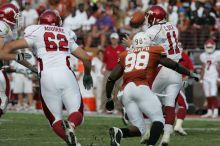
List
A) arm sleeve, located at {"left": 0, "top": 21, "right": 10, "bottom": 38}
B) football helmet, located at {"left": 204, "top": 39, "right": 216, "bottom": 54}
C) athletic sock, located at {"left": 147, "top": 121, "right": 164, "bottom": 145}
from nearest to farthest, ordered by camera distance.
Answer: athletic sock, located at {"left": 147, "top": 121, "right": 164, "bottom": 145}
arm sleeve, located at {"left": 0, "top": 21, "right": 10, "bottom": 38}
football helmet, located at {"left": 204, "top": 39, "right": 216, "bottom": 54}

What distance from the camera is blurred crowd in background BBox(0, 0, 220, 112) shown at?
64.3ft

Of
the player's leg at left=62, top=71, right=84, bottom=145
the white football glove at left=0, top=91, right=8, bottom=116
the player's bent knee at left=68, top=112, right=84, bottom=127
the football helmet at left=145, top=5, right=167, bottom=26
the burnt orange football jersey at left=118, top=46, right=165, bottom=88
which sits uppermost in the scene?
the football helmet at left=145, top=5, right=167, bottom=26

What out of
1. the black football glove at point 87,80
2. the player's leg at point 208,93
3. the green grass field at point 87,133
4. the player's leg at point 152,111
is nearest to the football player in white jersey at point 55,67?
the black football glove at point 87,80

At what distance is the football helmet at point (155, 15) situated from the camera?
424 inches

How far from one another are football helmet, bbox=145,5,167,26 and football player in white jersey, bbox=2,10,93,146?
1870 mm

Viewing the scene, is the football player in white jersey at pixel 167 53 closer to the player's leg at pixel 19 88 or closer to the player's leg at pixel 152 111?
the player's leg at pixel 152 111

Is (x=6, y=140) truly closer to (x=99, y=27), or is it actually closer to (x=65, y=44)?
(x=65, y=44)

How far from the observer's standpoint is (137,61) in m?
9.02

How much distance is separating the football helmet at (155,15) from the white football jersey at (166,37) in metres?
0.07

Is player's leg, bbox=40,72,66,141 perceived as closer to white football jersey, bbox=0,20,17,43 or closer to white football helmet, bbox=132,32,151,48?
white football helmet, bbox=132,32,151,48

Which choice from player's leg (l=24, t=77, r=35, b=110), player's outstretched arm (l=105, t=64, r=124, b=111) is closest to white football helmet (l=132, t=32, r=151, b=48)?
player's outstretched arm (l=105, t=64, r=124, b=111)

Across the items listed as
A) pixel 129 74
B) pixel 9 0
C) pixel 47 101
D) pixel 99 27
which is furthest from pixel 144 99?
pixel 9 0

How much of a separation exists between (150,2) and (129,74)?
12708 millimetres

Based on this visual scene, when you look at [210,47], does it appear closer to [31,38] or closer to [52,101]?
[31,38]
